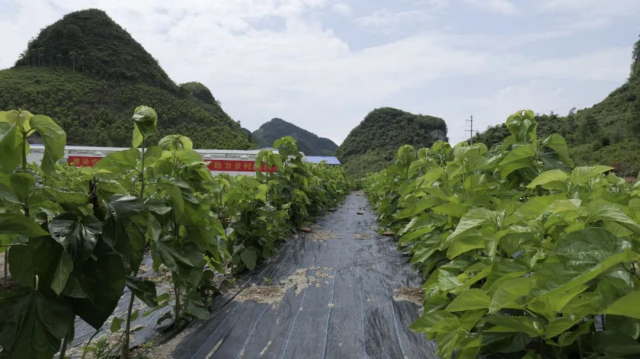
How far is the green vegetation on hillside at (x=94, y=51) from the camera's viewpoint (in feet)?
154

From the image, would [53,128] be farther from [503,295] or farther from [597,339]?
[597,339]

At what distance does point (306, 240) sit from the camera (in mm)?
5613

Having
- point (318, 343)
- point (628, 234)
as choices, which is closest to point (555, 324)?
point (628, 234)

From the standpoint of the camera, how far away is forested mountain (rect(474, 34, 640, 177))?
26305 millimetres

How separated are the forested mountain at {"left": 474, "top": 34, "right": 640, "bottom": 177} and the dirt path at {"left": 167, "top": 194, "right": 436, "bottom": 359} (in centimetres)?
1735

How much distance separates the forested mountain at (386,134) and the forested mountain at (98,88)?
56.8ft

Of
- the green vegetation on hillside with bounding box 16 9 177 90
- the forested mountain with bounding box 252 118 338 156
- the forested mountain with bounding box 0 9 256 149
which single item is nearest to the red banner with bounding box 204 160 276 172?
the forested mountain with bounding box 0 9 256 149

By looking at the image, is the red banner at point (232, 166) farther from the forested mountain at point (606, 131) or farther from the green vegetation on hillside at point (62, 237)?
the green vegetation on hillside at point (62, 237)

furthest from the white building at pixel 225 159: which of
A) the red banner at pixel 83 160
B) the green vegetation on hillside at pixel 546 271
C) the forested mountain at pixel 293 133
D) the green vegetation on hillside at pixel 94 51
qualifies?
the forested mountain at pixel 293 133

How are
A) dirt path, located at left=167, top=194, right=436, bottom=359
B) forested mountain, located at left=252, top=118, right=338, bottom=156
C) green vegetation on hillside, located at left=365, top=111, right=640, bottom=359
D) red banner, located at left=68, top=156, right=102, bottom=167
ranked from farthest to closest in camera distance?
forested mountain, located at left=252, top=118, right=338, bottom=156, red banner, located at left=68, top=156, right=102, bottom=167, dirt path, located at left=167, top=194, right=436, bottom=359, green vegetation on hillside, located at left=365, top=111, right=640, bottom=359

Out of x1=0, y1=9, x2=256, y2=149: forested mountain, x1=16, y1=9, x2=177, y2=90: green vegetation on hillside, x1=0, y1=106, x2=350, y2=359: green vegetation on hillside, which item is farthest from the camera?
x1=16, y1=9, x2=177, y2=90: green vegetation on hillside

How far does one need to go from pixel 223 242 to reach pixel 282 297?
78cm

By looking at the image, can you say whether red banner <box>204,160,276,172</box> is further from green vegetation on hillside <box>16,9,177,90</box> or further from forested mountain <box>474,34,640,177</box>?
green vegetation on hillside <box>16,9,177,90</box>

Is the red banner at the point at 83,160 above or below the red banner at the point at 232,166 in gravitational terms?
above
